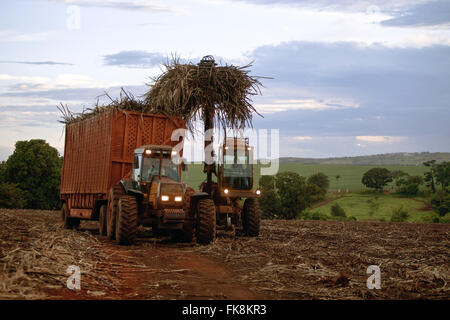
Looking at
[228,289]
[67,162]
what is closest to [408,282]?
[228,289]

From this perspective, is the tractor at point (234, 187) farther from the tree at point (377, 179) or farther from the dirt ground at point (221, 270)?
the tree at point (377, 179)

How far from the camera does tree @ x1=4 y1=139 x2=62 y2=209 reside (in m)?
50.5

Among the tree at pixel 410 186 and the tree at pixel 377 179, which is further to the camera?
the tree at pixel 377 179

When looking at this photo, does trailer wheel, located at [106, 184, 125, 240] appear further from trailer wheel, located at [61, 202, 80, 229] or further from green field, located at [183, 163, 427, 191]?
green field, located at [183, 163, 427, 191]

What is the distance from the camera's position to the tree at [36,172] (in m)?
50.5

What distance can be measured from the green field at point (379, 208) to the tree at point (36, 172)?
26.5m

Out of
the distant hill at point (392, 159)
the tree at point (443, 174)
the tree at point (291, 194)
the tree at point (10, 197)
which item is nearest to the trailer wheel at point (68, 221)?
the tree at point (10, 197)

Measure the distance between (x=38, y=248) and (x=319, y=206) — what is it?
53.8 m

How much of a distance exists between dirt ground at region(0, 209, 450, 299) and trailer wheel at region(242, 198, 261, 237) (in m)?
1.44

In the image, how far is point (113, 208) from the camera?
14.7 metres

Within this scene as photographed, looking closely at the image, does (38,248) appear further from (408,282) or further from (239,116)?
(239,116)

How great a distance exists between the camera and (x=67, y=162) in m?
21.5

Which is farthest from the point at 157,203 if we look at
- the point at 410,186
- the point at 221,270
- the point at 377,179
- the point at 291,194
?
the point at 377,179
